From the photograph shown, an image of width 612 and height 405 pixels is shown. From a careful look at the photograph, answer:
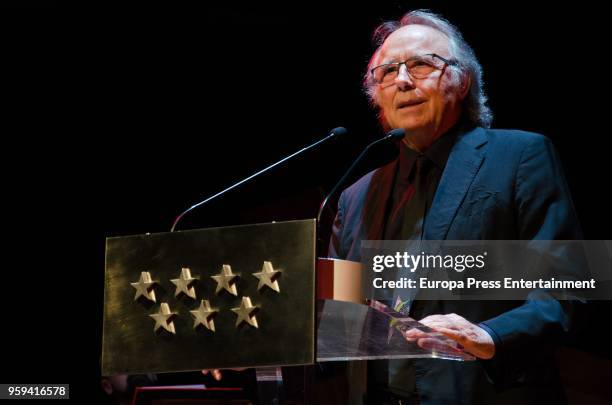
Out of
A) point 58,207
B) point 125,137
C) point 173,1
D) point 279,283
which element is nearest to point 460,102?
point 279,283

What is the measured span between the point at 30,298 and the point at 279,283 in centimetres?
285

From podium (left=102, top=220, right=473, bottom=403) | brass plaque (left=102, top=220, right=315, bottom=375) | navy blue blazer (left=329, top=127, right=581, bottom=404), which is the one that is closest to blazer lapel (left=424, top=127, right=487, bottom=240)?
navy blue blazer (left=329, top=127, right=581, bottom=404)

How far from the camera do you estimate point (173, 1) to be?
3717 mm

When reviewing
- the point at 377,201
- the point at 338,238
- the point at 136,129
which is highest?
the point at 136,129

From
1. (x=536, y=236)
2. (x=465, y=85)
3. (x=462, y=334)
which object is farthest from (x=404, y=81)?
(x=462, y=334)

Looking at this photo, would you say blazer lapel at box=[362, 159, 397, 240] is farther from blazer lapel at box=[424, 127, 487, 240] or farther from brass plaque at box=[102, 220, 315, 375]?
brass plaque at box=[102, 220, 315, 375]

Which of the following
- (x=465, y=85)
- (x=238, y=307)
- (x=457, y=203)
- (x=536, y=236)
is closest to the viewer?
(x=238, y=307)

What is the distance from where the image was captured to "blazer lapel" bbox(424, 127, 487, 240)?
220 centimetres

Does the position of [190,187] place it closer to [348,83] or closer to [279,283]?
[348,83]

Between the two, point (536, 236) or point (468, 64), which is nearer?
point (536, 236)

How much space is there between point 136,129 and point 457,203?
221 cm

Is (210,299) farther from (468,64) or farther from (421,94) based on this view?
(468,64)

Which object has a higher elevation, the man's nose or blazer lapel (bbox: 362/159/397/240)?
the man's nose

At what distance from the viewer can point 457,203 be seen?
221cm
